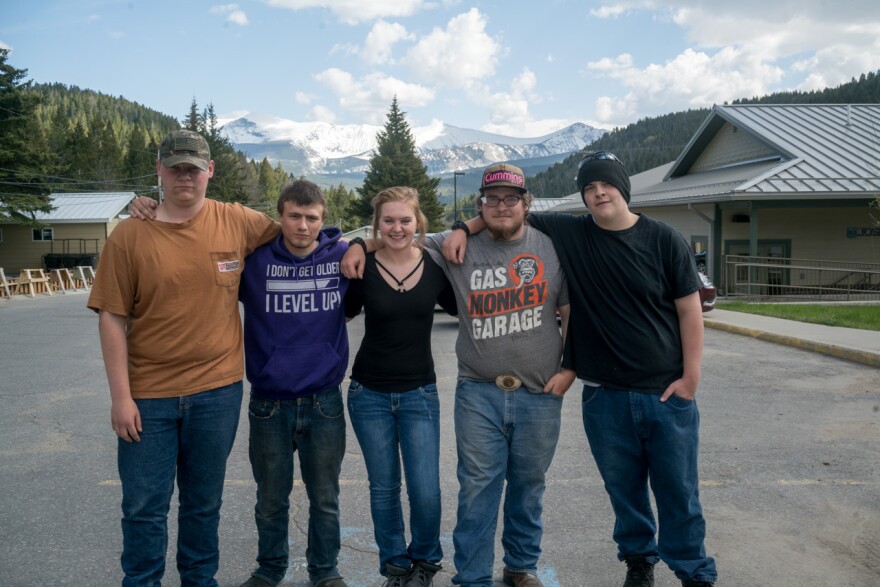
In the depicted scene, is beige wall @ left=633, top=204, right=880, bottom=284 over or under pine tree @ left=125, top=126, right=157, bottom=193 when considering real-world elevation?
under

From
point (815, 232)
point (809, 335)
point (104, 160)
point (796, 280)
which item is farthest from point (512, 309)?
point (104, 160)

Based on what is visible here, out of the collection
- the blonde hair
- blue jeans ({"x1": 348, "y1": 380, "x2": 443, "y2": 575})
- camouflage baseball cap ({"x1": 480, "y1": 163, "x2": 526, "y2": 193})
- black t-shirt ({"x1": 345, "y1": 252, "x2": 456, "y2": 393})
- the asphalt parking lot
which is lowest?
the asphalt parking lot

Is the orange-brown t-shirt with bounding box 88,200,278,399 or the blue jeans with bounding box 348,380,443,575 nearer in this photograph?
the orange-brown t-shirt with bounding box 88,200,278,399

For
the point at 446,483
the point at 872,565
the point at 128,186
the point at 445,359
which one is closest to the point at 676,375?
the point at 872,565

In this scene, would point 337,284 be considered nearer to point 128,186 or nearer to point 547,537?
point 547,537

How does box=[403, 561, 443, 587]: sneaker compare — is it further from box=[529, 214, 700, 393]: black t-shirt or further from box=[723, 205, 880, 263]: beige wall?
box=[723, 205, 880, 263]: beige wall

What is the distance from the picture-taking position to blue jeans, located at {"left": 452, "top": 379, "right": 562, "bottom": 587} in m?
3.30

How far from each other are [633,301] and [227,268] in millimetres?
1940

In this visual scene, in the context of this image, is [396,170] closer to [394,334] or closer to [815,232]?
[815,232]

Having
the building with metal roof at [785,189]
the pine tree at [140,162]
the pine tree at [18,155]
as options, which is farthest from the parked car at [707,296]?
the pine tree at [140,162]

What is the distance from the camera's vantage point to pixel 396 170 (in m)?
60.7

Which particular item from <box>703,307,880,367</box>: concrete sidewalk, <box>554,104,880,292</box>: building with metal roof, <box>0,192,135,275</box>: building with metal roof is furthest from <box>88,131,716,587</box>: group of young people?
<box>0,192,135,275</box>: building with metal roof

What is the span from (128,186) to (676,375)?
88782 mm

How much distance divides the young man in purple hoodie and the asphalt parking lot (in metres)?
0.32
